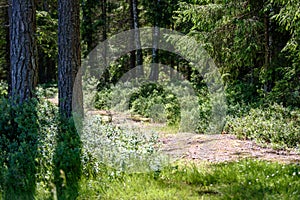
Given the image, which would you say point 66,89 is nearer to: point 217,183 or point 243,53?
point 217,183

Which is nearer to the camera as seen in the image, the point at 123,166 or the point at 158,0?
the point at 123,166

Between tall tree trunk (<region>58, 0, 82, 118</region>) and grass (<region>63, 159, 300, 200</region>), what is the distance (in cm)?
252

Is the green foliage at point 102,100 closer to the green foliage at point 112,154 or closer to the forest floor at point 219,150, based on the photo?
the forest floor at point 219,150

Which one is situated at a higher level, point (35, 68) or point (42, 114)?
point (35, 68)

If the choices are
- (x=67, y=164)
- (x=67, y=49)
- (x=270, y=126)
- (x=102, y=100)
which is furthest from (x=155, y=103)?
(x=67, y=164)

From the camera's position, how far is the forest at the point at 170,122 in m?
4.52

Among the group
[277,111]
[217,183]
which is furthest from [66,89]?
[277,111]

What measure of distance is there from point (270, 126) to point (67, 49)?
15.7 ft

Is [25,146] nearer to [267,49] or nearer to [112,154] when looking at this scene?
[112,154]

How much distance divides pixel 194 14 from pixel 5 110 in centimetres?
706

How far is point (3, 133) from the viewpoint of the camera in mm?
5688

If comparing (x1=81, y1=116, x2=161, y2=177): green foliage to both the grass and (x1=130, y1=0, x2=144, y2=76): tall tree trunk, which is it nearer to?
the grass

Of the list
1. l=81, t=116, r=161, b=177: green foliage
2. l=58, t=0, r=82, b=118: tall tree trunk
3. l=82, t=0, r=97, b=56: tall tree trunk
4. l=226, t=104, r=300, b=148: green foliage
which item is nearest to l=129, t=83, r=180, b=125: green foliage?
l=226, t=104, r=300, b=148: green foliage

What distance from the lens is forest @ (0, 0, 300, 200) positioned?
14.8ft
